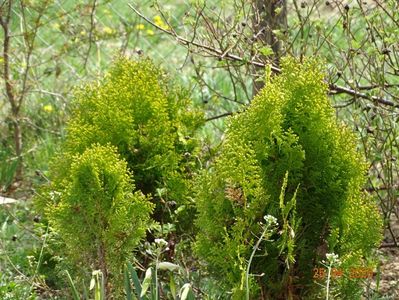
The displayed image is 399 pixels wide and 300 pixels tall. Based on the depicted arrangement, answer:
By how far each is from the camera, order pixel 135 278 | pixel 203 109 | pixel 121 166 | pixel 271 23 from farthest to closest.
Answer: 1. pixel 203 109
2. pixel 271 23
3. pixel 121 166
4. pixel 135 278

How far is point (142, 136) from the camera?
3.70 metres

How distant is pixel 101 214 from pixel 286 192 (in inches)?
24.0

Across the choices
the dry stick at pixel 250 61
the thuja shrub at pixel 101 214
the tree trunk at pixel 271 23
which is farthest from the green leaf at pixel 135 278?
the tree trunk at pixel 271 23

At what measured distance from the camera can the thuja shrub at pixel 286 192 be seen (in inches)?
122

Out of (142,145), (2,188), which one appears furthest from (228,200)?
(2,188)

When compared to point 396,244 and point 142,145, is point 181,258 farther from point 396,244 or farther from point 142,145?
point 396,244

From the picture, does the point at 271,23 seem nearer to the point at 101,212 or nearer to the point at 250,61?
the point at 250,61

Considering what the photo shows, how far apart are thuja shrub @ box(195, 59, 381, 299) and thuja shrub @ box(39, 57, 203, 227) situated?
47 cm

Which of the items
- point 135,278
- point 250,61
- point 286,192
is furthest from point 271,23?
point 135,278

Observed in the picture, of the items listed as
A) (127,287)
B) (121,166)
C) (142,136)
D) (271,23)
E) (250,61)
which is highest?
(271,23)

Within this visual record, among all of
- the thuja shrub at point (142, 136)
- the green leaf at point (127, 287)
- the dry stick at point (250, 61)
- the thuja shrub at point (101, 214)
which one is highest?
the dry stick at point (250, 61)

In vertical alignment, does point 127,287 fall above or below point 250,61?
below

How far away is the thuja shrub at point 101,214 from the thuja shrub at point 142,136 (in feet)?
1.03
